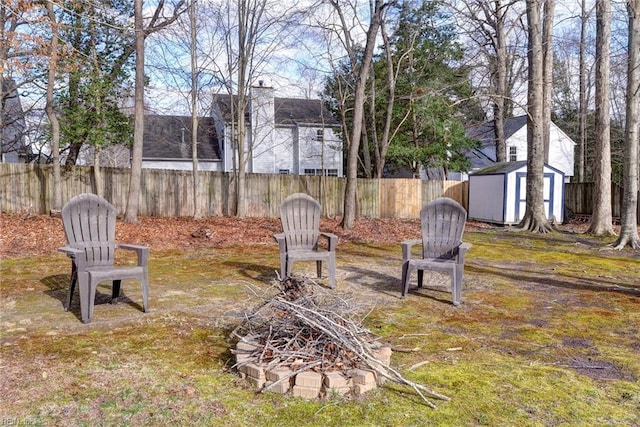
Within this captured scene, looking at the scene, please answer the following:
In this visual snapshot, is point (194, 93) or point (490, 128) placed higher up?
point (490, 128)

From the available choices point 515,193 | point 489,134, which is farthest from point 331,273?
point 489,134

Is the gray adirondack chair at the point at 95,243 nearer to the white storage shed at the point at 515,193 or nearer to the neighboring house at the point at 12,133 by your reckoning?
the white storage shed at the point at 515,193

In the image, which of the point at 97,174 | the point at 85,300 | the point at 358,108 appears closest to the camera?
the point at 85,300

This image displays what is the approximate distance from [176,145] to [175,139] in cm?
66

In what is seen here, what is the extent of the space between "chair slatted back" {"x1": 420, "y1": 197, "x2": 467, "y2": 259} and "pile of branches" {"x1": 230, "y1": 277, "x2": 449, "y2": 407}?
7.52ft

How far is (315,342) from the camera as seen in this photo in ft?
8.43

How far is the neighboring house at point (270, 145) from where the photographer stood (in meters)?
Answer: 22.0

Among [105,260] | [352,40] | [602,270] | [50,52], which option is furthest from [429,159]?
[105,260]

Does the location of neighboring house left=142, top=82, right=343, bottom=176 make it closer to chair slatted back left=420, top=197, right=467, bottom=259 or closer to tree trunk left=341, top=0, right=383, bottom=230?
tree trunk left=341, top=0, right=383, bottom=230

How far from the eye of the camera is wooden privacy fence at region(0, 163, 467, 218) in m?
11.2

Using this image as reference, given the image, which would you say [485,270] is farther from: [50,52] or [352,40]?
[352,40]

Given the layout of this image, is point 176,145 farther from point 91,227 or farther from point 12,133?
point 91,227

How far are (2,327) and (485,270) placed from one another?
5534 millimetres

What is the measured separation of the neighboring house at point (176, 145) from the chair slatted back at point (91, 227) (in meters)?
18.3
